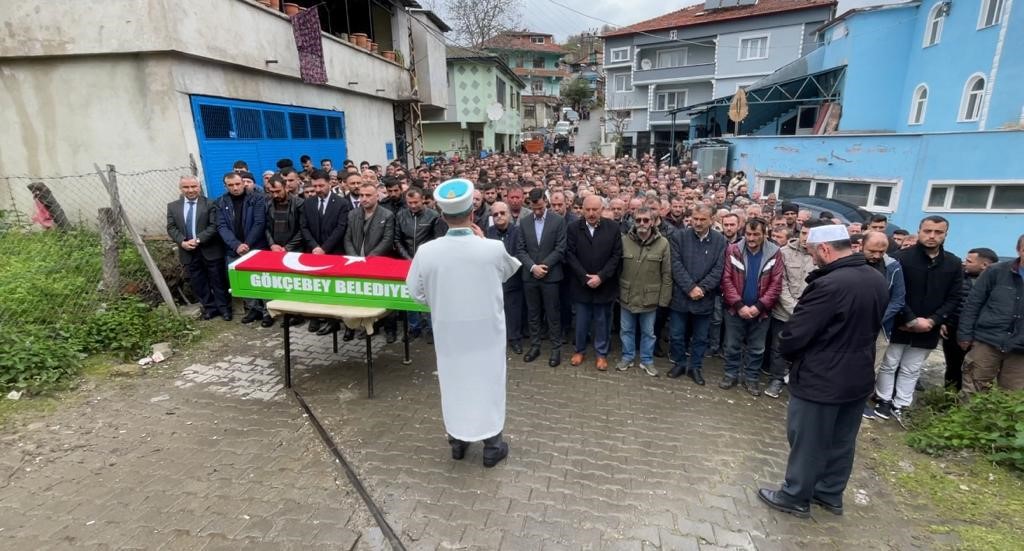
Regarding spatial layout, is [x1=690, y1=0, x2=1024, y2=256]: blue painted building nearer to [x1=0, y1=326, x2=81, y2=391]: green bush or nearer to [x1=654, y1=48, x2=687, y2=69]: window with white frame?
[x1=654, y1=48, x2=687, y2=69]: window with white frame

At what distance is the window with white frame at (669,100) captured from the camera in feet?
129

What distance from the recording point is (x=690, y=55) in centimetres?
3769

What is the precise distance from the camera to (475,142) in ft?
105

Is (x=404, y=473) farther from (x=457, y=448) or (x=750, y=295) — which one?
(x=750, y=295)

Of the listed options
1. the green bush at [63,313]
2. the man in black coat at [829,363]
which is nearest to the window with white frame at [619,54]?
the green bush at [63,313]

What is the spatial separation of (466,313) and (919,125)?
2108 cm

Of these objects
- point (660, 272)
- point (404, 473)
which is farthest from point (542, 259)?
point (404, 473)

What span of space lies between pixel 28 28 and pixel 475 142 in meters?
25.9

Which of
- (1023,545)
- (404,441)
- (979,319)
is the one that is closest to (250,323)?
(404,441)

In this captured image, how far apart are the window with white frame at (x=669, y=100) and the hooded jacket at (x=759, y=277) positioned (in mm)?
38297

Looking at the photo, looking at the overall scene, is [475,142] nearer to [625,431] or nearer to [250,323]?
[250,323]

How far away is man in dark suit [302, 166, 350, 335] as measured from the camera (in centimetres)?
617

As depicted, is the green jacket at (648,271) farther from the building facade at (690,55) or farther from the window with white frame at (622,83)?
the window with white frame at (622,83)

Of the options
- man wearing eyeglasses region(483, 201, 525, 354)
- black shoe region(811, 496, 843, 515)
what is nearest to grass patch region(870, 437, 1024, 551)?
black shoe region(811, 496, 843, 515)
